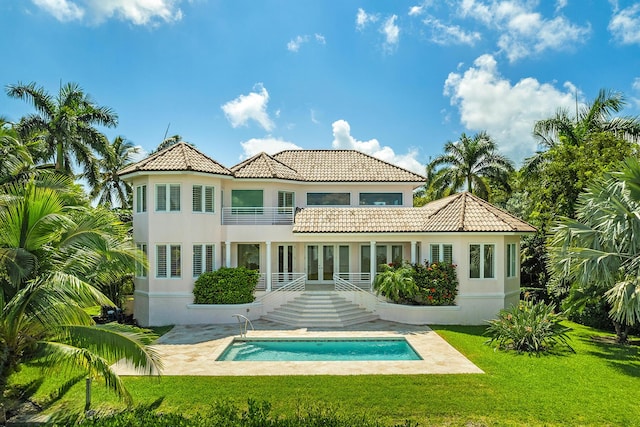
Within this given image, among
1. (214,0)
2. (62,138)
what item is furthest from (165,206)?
(214,0)

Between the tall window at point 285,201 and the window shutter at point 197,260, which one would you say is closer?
the window shutter at point 197,260

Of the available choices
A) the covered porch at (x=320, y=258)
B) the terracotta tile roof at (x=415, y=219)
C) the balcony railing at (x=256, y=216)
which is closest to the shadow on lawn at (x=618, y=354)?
the terracotta tile roof at (x=415, y=219)

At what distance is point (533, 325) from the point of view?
52.1 feet

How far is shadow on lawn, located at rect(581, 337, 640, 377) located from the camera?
1387cm

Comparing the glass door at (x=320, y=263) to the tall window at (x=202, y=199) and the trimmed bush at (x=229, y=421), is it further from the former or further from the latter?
the trimmed bush at (x=229, y=421)

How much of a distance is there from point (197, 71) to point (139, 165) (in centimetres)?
601

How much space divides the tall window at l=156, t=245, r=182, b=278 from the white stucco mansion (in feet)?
0.18

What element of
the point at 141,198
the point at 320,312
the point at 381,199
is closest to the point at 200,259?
the point at 141,198

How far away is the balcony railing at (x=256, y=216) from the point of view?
23.8 m

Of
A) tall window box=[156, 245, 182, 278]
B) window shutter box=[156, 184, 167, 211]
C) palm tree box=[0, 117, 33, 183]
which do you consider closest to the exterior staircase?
tall window box=[156, 245, 182, 278]

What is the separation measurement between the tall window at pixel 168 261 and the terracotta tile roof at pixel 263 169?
5.90m

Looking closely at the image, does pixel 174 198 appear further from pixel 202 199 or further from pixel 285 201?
pixel 285 201

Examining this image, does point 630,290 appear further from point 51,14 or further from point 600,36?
point 51,14

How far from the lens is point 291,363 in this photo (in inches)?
568
